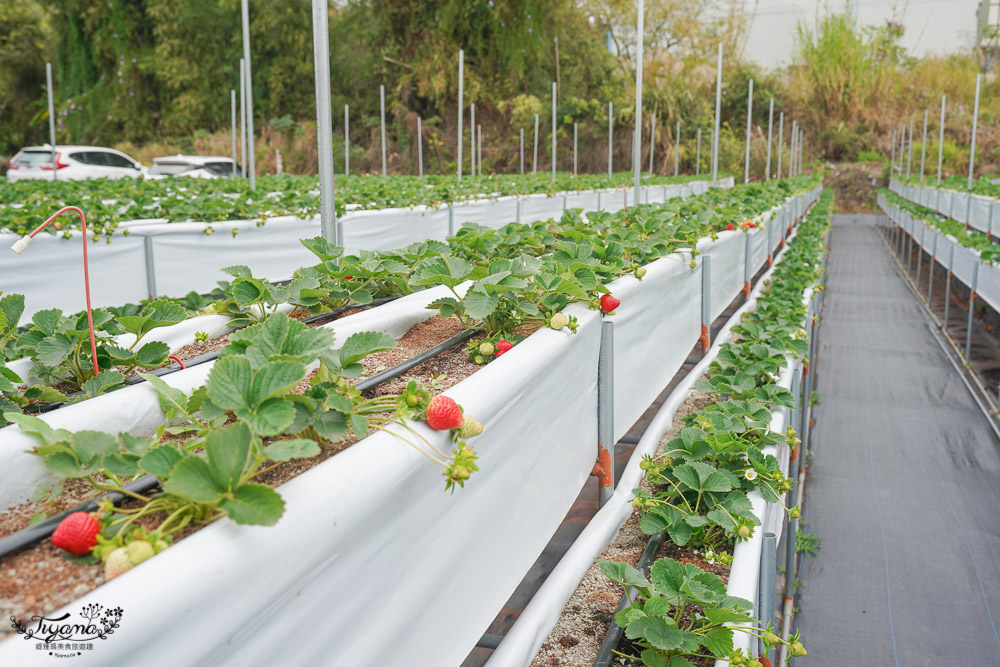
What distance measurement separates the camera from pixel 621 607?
5.43ft

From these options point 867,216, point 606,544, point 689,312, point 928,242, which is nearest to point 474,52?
point 867,216

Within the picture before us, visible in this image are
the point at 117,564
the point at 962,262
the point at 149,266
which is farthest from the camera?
the point at 962,262

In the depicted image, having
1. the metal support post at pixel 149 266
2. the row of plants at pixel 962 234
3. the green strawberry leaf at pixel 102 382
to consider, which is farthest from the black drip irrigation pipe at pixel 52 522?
the row of plants at pixel 962 234

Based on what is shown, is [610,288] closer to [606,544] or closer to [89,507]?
[606,544]

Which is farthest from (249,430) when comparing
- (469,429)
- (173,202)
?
(173,202)

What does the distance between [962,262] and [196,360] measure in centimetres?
743

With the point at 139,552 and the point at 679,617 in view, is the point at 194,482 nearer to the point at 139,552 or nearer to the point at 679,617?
the point at 139,552

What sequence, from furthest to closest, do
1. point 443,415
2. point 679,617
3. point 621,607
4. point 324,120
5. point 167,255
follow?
point 167,255 < point 324,120 < point 621,607 < point 679,617 < point 443,415

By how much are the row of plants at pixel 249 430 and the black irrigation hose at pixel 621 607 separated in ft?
1.70

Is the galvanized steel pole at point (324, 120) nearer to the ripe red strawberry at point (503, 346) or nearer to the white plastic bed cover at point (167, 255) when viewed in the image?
the ripe red strawberry at point (503, 346)

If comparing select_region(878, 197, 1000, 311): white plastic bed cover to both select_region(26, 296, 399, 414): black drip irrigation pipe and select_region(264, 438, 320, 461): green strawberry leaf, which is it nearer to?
select_region(26, 296, 399, 414): black drip irrigation pipe

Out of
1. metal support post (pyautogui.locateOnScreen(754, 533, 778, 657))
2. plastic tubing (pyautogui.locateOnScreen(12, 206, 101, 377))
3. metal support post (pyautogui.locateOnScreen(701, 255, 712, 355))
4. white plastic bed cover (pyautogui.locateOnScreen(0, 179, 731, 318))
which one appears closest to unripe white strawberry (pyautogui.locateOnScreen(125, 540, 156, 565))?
plastic tubing (pyautogui.locateOnScreen(12, 206, 101, 377))

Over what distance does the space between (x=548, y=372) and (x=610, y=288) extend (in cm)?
70

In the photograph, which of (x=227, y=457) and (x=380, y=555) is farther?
(x=380, y=555)
